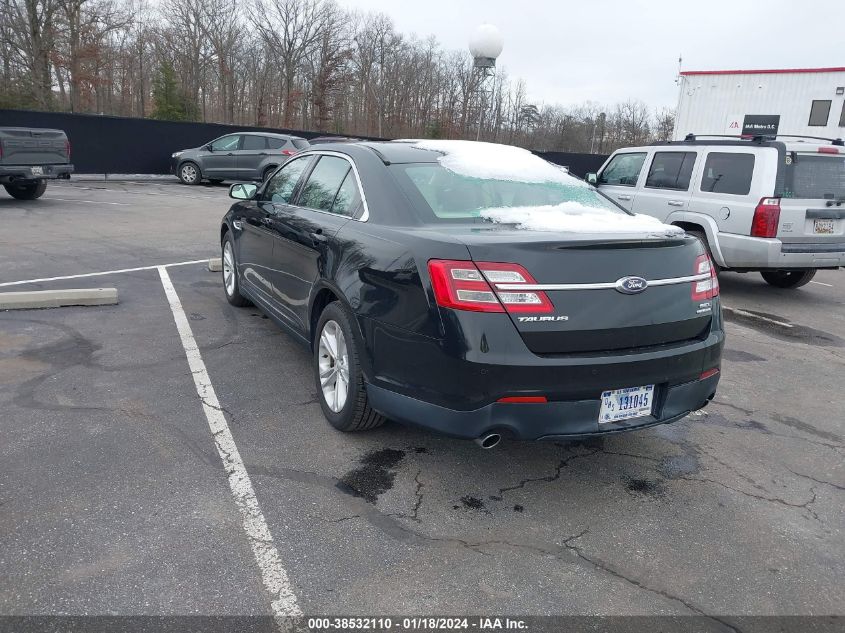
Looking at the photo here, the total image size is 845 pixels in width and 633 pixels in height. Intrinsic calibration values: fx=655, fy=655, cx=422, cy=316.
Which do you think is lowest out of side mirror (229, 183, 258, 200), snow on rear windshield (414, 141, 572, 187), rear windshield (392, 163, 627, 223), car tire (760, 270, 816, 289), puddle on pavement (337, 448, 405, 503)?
puddle on pavement (337, 448, 405, 503)

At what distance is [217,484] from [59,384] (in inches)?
73.7

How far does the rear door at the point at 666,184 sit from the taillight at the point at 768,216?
1003mm

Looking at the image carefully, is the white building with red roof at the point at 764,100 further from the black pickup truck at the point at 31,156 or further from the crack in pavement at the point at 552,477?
the crack in pavement at the point at 552,477

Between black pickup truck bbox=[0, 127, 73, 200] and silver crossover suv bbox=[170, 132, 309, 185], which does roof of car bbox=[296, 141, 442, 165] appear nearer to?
black pickup truck bbox=[0, 127, 73, 200]

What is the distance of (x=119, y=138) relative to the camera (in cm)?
2086

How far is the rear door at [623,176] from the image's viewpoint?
29.5ft

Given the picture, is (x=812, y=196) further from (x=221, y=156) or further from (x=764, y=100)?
(x=764, y=100)

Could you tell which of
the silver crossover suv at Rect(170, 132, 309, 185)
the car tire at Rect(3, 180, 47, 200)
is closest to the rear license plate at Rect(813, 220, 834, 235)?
the car tire at Rect(3, 180, 47, 200)

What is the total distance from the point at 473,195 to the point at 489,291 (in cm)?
103

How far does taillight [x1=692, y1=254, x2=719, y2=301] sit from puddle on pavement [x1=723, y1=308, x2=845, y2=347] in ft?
12.0

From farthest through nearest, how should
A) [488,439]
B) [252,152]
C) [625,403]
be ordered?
[252,152], [625,403], [488,439]

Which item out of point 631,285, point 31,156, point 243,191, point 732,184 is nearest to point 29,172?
point 31,156

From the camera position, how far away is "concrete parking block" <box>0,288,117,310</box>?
6.02 metres

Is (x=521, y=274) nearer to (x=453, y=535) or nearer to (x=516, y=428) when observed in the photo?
(x=516, y=428)
